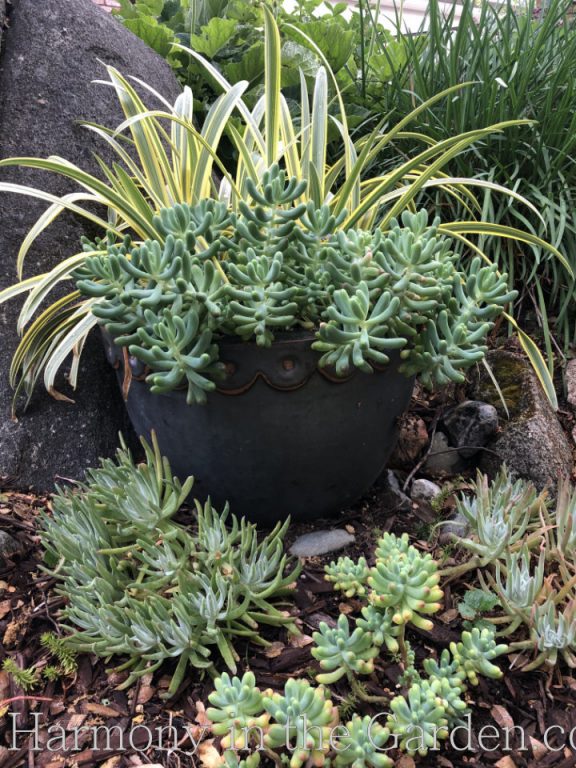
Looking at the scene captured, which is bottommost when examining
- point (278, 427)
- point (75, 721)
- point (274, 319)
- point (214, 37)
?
point (75, 721)

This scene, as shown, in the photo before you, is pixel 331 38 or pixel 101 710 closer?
pixel 101 710

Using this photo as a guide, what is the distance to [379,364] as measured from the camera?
129 cm

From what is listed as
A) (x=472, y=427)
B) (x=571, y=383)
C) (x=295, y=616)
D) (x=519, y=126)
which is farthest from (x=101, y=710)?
(x=519, y=126)

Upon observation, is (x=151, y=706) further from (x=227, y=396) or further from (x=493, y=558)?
(x=493, y=558)

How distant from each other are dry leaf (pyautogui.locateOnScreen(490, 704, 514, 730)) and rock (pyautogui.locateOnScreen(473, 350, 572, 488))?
0.74m

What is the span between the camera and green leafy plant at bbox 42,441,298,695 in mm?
1062

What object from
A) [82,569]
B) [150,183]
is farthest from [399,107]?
[82,569]

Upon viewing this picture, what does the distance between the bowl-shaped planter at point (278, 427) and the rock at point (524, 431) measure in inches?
18.8

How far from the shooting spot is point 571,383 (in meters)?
2.05

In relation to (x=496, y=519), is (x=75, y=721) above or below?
below

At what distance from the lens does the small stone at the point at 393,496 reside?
5.21 feet

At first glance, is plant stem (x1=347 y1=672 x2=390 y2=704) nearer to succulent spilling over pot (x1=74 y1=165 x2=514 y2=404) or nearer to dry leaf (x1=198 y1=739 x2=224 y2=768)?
dry leaf (x1=198 y1=739 x2=224 y2=768)

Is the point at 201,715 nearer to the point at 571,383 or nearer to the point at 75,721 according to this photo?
the point at 75,721

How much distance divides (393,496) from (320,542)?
28cm
